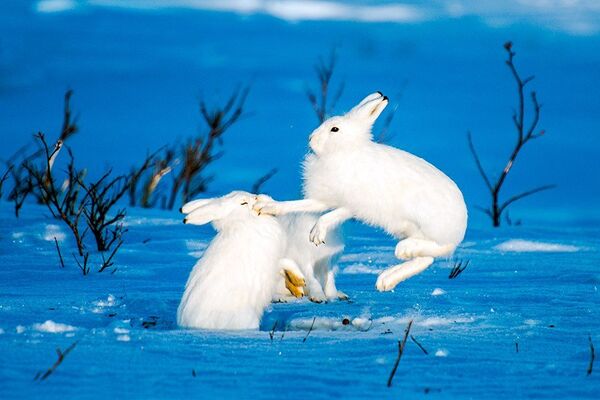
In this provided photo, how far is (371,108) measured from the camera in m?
4.90

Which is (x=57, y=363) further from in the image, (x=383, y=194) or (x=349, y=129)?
(x=349, y=129)

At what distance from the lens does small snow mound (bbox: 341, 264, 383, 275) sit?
644 centimetres

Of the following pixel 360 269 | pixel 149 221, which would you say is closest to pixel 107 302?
pixel 360 269

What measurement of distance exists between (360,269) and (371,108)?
1904 millimetres

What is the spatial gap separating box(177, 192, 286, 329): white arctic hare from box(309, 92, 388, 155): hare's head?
679mm

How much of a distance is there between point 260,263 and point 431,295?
1318mm

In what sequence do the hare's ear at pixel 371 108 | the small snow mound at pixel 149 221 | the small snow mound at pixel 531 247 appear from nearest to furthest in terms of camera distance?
A: 1. the hare's ear at pixel 371 108
2. the small snow mound at pixel 531 247
3. the small snow mound at pixel 149 221

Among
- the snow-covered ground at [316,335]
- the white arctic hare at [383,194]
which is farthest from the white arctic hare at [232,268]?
the white arctic hare at [383,194]

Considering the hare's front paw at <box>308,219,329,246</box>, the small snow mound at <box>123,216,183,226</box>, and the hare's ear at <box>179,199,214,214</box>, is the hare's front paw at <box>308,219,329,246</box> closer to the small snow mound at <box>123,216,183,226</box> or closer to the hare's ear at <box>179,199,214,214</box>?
the hare's ear at <box>179,199,214,214</box>

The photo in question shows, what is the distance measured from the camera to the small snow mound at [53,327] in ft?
12.6

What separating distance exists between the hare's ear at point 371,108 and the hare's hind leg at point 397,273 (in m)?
0.77

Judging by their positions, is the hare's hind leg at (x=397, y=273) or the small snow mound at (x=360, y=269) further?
the small snow mound at (x=360, y=269)

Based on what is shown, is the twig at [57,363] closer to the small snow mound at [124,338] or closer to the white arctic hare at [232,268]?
the small snow mound at [124,338]

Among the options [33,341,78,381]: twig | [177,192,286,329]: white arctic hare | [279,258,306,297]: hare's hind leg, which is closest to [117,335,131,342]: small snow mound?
[33,341,78,381]: twig
